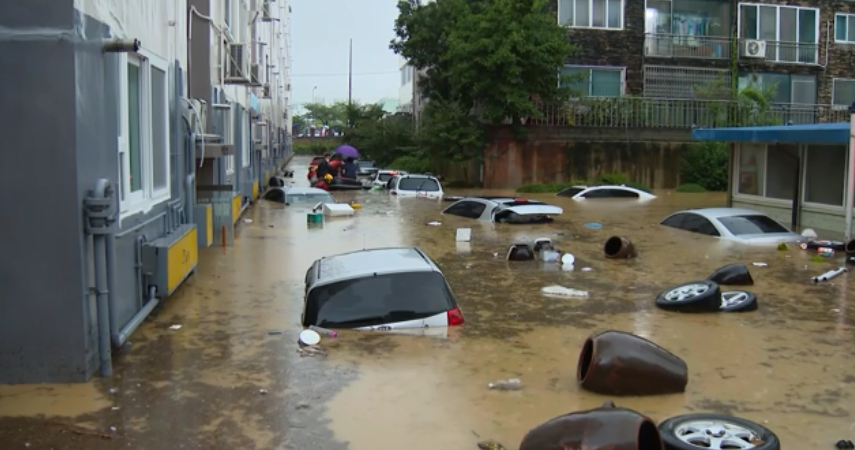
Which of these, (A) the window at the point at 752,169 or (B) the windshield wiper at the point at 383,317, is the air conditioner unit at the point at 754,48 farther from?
(B) the windshield wiper at the point at 383,317

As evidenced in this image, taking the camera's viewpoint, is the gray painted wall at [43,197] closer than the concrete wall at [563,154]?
Yes

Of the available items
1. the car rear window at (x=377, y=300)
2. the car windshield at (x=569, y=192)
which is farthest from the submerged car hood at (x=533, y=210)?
the car rear window at (x=377, y=300)

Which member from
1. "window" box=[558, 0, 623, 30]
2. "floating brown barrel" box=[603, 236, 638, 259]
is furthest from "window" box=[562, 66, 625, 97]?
"floating brown barrel" box=[603, 236, 638, 259]

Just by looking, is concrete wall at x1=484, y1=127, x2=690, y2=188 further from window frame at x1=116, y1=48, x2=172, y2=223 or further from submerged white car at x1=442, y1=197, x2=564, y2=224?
window frame at x1=116, y1=48, x2=172, y2=223

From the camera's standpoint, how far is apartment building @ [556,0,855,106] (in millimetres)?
37375

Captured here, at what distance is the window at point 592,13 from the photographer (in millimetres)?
37219

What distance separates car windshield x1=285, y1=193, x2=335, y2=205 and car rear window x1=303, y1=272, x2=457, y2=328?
1830cm

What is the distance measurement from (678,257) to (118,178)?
11254mm

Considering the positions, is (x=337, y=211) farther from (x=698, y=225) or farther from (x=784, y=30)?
(x=784, y=30)

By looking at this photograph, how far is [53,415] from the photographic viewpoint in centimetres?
632

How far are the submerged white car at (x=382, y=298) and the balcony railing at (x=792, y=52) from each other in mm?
33909

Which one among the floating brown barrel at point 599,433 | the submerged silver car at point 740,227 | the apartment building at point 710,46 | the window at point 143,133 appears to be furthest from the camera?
the apartment building at point 710,46

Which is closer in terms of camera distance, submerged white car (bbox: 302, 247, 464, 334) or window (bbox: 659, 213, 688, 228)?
submerged white car (bbox: 302, 247, 464, 334)

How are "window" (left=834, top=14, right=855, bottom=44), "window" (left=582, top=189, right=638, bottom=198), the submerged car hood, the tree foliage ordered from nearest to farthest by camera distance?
the submerged car hood → "window" (left=582, top=189, right=638, bottom=198) → the tree foliage → "window" (left=834, top=14, right=855, bottom=44)
